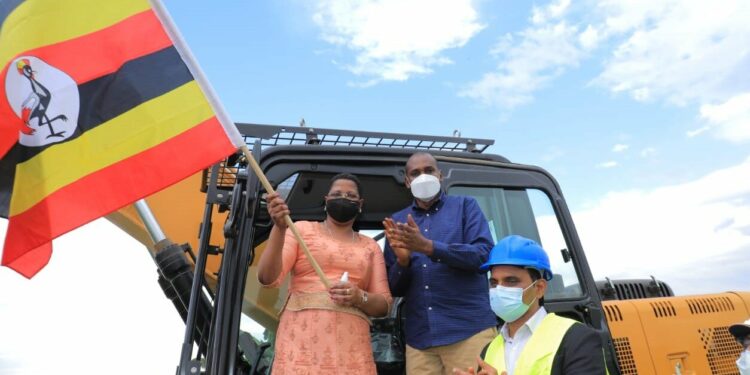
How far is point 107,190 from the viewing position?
8.19 ft

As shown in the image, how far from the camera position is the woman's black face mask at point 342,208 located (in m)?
2.70

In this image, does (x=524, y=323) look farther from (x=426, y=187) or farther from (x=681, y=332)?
(x=681, y=332)

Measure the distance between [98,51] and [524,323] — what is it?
7.17 ft

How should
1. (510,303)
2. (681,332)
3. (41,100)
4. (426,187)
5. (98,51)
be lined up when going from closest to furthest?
(510,303), (41,100), (98,51), (426,187), (681,332)

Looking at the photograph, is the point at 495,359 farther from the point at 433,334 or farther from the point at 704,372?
the point at 704,372

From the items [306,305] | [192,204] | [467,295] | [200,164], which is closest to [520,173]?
[467,295]

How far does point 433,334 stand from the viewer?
261cm

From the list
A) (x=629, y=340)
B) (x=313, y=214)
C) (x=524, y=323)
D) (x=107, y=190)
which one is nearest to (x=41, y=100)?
(x=107, y=190)

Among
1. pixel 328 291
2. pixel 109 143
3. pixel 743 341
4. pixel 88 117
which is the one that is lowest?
pixel 743 341

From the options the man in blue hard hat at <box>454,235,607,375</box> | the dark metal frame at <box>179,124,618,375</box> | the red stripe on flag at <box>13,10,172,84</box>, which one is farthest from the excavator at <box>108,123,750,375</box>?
the man in blue hard hat at <box>454,235,607,375</box>

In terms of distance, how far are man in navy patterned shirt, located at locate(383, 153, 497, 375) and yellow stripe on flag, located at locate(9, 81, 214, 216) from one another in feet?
3.56

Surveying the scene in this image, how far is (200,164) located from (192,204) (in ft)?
5.18

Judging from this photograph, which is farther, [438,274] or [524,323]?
[438,274]

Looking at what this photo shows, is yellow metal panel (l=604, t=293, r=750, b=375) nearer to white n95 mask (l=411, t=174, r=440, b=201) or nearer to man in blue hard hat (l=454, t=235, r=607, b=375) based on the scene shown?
white n95 mask (l=411, t=174, r=440, b=201)
